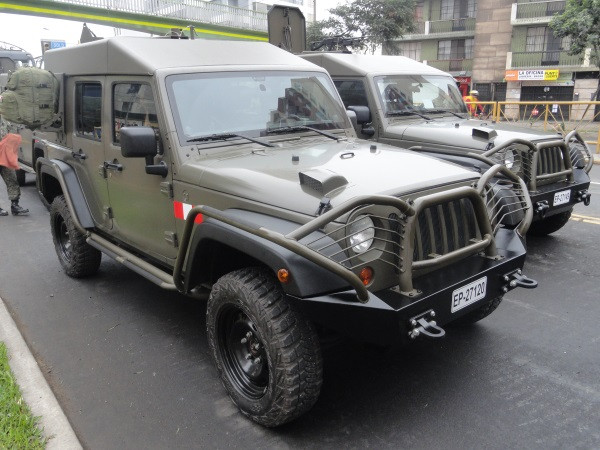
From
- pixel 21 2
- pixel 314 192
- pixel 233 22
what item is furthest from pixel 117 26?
pixel 314 192

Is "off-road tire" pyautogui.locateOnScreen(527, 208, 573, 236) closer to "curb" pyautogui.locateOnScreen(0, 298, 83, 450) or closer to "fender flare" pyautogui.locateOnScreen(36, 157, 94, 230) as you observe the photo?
"fender flare" pyautogui.locateOnScreen(36, 157, 94, 230)

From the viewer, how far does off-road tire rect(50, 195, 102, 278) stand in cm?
507

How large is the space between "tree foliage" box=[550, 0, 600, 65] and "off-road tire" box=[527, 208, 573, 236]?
1300 centimetres

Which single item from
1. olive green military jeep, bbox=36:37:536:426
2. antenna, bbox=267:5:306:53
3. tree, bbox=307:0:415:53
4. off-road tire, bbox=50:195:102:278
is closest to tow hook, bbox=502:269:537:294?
olive green military jeep, bbox=36:37:536:426

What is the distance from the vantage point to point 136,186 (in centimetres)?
403

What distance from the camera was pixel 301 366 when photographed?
2.68 metres

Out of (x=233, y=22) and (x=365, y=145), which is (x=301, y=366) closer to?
(x=365, y=145)

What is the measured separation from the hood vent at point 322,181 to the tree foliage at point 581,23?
55.3 ft

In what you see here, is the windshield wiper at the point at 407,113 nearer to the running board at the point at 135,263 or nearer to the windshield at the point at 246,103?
the windshield at the point at 246,103

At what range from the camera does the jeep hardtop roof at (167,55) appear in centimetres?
383

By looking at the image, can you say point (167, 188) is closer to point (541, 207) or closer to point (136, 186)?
point (136, 186)

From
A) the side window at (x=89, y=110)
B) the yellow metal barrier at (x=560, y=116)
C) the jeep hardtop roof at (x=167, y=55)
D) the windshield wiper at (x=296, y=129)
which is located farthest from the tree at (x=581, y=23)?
the side window at (x=89, y=110)

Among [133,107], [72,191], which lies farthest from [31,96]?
[133,107]

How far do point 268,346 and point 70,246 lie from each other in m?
3.36
